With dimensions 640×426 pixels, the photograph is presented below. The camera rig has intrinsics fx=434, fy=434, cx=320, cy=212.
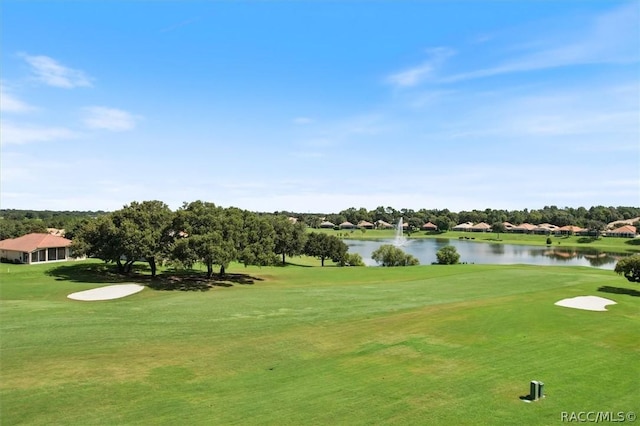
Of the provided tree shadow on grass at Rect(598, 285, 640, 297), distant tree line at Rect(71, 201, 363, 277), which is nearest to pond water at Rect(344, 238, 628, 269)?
distant tree line at Rect(71, 201, 363, 277)

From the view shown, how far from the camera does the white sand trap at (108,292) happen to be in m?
31.1

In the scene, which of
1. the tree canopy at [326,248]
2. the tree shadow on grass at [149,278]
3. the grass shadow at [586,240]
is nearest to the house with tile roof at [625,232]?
the grass shadow at [586,240]

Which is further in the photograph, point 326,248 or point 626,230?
point 626,230

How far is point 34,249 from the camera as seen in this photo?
47281 millimetres

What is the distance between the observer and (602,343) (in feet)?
62.4

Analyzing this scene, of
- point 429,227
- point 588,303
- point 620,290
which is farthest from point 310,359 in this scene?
point 429,227

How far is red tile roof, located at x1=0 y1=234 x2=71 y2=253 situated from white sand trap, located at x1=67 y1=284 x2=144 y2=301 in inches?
Result: 762

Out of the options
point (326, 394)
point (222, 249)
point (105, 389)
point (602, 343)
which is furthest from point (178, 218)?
point (602, 343)

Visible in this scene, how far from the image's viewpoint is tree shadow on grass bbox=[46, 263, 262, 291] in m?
37.8

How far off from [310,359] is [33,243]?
146 feet

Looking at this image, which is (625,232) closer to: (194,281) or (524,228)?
(524,228)

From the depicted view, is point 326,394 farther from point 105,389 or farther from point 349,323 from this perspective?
point 349,323

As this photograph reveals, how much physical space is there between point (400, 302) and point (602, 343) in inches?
505

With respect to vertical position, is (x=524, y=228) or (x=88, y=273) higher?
(x=524, y=228)
